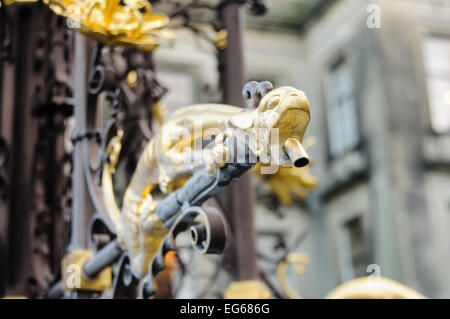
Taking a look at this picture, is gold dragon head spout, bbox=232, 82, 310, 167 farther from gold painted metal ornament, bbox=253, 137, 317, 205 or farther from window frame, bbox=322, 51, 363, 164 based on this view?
window frame, bbox=322, 51, 363, 164

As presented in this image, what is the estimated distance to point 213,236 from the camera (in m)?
1.05

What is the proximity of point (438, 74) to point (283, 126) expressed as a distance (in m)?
10.4

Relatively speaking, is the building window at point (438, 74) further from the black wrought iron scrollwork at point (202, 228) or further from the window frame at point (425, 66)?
the black wrought iron scrollwork at point (202, 228)

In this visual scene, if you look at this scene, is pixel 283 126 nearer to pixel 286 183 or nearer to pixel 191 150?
pixel 191 150

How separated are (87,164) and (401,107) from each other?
9084 mm

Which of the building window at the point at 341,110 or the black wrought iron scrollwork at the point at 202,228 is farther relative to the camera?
the building window at the point at 341,110

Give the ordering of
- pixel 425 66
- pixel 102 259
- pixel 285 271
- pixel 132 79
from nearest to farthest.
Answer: pixel 102 259
pixel 132 79
pixel 285 271
pixel 425 66

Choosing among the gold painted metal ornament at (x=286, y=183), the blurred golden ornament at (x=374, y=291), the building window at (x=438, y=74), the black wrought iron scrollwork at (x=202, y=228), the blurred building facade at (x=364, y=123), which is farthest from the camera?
the building window at (x=438, y=74)

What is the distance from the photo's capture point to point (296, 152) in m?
0.87

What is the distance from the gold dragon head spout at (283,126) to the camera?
34.7 inches

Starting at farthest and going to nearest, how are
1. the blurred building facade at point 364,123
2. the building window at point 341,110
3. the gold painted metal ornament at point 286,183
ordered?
1. the building window at point 341,110
2. the blurred building facade at point 364,123
3. the gold painted metal ornament at point 286,183

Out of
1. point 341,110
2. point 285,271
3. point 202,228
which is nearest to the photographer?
point 202,228

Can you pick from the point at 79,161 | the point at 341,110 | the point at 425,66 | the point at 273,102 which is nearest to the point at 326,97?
the point at 341,110

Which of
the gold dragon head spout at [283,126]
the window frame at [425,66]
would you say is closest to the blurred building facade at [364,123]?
the window frame at [425,66]
